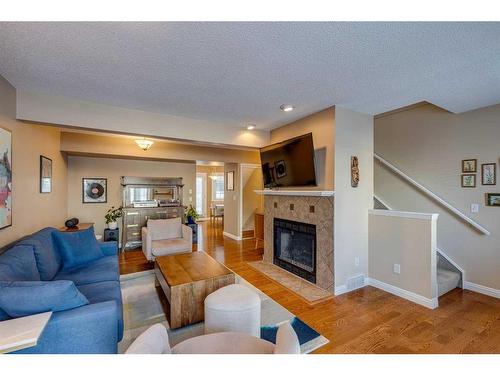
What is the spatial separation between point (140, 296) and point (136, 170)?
3.38m

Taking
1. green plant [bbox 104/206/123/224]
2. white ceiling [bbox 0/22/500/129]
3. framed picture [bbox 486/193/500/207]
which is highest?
white ceiling [bbox 0/22/500/129]

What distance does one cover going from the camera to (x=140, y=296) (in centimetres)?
271

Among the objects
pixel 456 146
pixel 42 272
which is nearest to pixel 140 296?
pixel 42 272

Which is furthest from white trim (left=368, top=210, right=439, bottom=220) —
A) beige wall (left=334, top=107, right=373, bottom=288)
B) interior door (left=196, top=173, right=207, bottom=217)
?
interior door (left=196, top=173, right=207, bottom=217)

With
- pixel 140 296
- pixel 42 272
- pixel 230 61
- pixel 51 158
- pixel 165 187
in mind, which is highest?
pixel 230 61

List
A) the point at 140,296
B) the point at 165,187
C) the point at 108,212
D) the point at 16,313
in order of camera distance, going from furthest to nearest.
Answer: the point at 165,187 < the point at 108,212 < the point at 140,296 < the point at 16,313

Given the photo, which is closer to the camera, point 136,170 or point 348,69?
point 348,69

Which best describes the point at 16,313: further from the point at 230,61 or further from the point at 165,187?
the point at 165,187

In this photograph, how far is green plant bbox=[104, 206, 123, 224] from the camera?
472 centimetres

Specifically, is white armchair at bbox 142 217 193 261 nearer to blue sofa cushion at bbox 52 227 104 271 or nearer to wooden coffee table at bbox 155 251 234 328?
blue sofa cushion at bbox 52 227 104 271

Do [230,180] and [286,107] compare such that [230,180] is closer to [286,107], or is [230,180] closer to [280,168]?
[280,168]

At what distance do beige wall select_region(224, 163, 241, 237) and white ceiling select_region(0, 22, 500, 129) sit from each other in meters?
3.23

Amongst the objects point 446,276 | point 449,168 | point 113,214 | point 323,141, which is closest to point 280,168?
point 323,141

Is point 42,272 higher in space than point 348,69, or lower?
lower
